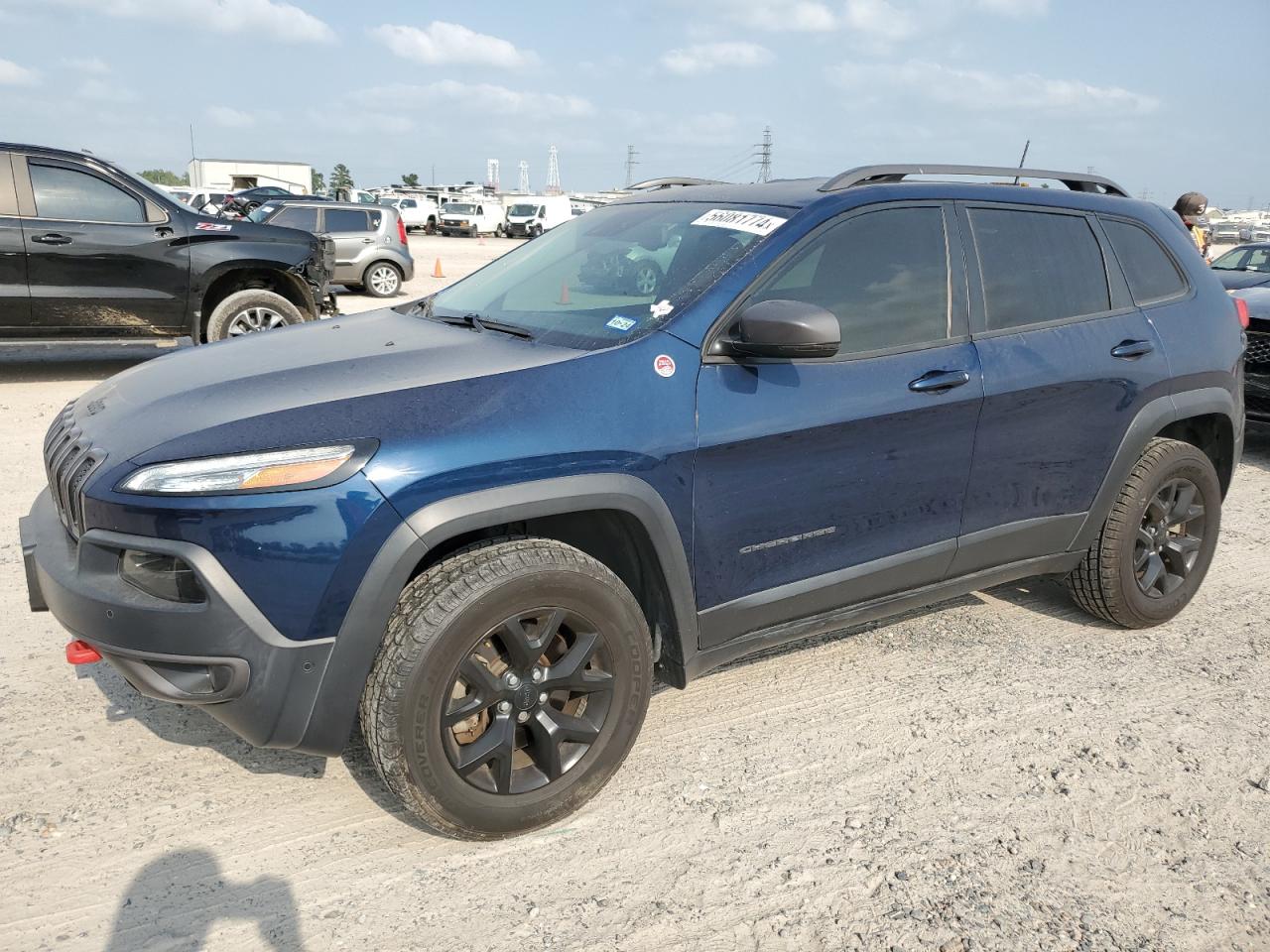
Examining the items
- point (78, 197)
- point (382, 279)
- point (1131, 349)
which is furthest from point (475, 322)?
point (382, 279)

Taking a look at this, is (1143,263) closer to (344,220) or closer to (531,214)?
(344,220)

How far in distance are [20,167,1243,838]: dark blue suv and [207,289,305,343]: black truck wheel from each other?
519 centimetres

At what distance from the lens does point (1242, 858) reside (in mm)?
2678

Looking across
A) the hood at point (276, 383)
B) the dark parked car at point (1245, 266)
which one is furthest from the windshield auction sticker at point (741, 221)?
the dark parked car at point (1245, 266)

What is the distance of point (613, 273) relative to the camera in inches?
131

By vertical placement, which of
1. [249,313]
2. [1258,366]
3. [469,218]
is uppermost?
[1258,366]

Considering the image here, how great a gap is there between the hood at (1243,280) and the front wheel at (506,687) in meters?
7.71

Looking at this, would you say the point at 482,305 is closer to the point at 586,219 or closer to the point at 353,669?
the point at 586,219

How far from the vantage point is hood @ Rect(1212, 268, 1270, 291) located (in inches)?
332

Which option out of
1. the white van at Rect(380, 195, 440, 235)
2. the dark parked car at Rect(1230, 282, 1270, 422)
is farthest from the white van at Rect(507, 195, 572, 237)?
the dark parked car at Rect(1230, 282, 1270, 422)

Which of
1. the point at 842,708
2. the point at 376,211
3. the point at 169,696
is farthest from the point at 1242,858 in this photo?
the point at 376,211

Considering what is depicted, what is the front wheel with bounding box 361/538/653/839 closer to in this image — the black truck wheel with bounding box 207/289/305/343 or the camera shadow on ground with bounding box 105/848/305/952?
the camera shadow on ground with bounding box 105/848/305/952

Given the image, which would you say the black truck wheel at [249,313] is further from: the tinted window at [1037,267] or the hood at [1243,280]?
the hood at [1243,280]

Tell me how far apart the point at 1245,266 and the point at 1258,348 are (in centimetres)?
451
